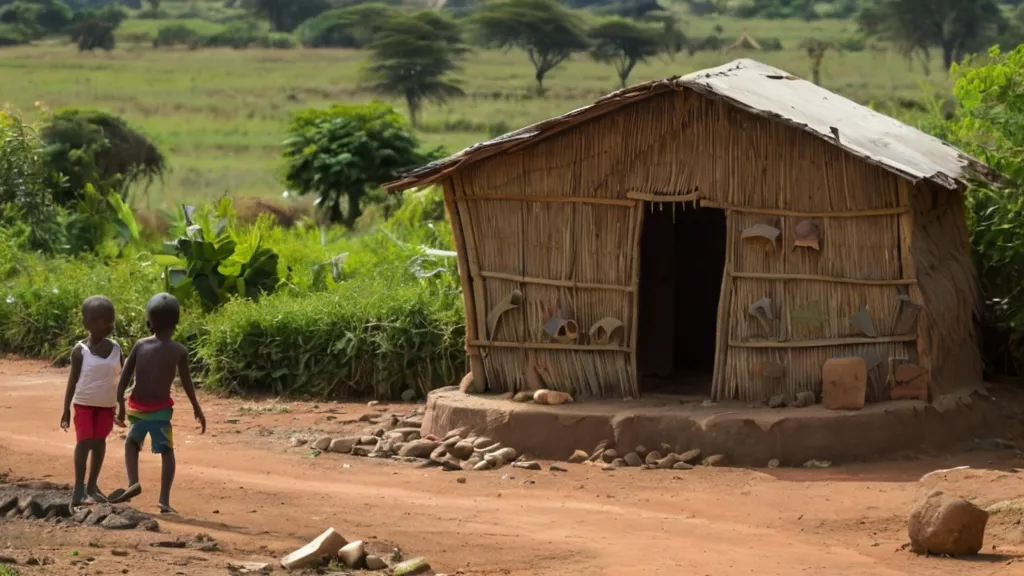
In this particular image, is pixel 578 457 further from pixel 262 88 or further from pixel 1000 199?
pixel 262 88

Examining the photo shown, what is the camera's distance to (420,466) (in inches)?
388

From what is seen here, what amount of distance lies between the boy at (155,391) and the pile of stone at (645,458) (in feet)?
9.37

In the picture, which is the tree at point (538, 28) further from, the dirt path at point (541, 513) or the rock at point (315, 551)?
the rock at point (315, 551)

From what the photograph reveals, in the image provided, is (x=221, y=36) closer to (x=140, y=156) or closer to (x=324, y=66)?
(x=324, y=66)

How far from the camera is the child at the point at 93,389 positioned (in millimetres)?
7707

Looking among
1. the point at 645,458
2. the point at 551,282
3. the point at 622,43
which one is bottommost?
the point at 645,458

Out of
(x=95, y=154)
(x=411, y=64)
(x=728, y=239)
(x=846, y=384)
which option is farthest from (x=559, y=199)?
(x=411, y=64)

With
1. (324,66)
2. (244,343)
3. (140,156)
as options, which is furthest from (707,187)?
(324,66)

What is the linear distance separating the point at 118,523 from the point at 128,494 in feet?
1.75

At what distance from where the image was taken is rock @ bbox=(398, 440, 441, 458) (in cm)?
1011

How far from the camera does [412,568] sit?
677 centimetres

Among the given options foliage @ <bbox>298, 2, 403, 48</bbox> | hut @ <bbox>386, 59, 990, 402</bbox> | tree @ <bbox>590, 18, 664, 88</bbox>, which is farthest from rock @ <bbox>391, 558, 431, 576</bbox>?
foliage @ <bbox>298, 2, 403, 48</bbox>

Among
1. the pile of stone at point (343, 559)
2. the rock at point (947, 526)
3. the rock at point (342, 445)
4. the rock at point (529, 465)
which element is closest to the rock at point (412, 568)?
the pile of stone at point (343, 559)

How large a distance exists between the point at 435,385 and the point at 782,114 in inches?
167
